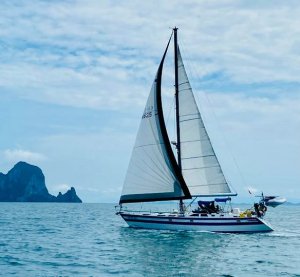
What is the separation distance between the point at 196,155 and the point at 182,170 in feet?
5.92

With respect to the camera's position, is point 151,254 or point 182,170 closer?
point 151,254

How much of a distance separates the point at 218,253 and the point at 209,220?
356 inches

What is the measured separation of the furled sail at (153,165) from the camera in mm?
40875

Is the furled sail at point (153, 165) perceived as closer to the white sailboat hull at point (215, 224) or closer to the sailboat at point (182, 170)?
the sailboat at point (182, 170)

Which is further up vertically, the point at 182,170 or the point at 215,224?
the point at 182,170

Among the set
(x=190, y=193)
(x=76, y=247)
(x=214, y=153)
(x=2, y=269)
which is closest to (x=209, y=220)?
(x=190, y=193)

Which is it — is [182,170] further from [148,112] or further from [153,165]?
[148,112]

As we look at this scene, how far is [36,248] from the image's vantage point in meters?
32.5

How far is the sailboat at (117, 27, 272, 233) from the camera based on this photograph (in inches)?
1581

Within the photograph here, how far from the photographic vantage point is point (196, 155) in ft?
134

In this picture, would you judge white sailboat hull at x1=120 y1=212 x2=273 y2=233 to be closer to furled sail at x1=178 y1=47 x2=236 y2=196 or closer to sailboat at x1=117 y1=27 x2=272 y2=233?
sailboat at x1=117 y1=27 x2=272 y2=233

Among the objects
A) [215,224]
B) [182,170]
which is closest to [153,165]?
[182,170]

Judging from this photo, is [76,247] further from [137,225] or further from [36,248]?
[137,225]

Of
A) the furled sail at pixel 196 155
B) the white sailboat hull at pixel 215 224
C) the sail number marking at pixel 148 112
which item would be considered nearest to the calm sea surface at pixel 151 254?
the white sailboat hull at pixel 215 224
